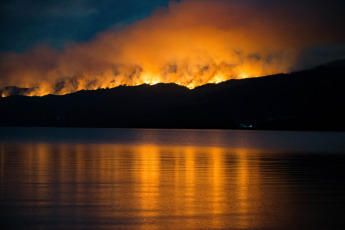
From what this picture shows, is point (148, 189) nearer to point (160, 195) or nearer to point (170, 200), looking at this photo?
point (160, 195)

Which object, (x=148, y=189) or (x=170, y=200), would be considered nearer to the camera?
(x=170, y=200)

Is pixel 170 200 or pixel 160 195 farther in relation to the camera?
pixel 160 195

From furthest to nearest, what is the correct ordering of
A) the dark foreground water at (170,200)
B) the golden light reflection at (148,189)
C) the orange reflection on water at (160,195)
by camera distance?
1. the golden light reflection at (148,189)
2. the orange reflection on water at (160,195)
3. the dark foreground water at (170,200)

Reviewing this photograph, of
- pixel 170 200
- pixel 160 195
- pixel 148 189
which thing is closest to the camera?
pixel 170 200

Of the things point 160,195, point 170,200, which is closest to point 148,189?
point 160,195

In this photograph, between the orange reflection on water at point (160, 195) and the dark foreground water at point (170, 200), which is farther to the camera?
the orange reflection on water at point (160, 195)

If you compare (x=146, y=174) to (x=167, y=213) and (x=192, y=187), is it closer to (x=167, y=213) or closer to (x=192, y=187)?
(x=192, y=187)

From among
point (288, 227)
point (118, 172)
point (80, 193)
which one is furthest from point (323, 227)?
point (118, 172)

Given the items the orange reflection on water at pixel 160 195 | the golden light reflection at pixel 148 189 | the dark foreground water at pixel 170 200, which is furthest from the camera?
the golden light reflection at pixel 148 189

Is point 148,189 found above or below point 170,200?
above

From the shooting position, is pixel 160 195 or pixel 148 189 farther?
pixel 148 189

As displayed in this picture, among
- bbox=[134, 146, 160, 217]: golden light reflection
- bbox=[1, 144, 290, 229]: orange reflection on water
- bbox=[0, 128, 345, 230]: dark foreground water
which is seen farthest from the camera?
bbox=[134, 146, 160, 217]: golden light reflection

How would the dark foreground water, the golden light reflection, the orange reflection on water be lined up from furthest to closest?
1. the golden light reflection
2. the orange reflection on water
3. the dark foreground water

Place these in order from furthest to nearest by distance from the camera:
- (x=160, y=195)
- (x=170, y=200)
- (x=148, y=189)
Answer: (x=148, y=189) < (x=160, y=195) < (x=170, y=200)
